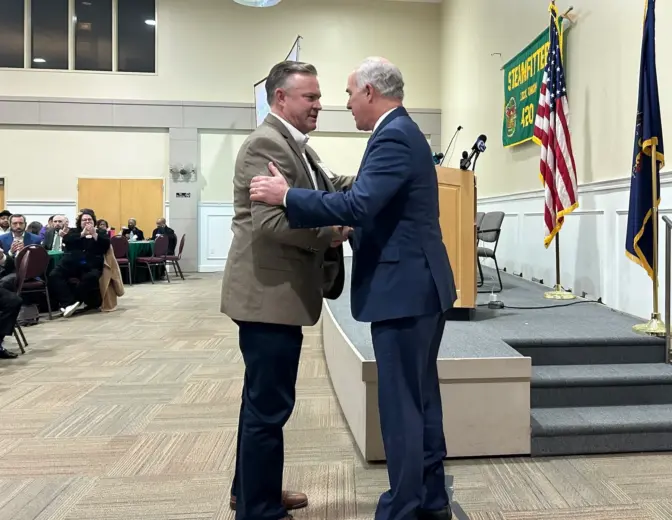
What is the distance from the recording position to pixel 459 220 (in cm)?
348

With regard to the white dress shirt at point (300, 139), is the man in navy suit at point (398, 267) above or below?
below

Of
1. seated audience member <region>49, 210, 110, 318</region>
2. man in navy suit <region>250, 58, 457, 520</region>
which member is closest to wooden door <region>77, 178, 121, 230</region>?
seated audience member <region>49, 210, 110, 318</region>

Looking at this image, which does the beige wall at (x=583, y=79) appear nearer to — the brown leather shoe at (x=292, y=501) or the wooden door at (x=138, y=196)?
the brown leather shoe at (x=292, y=501)

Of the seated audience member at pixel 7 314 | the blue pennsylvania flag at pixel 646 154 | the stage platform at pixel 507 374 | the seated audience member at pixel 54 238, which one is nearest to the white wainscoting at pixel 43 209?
the seated audience member at pixel 54 238

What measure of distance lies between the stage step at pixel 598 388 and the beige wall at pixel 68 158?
9.82m

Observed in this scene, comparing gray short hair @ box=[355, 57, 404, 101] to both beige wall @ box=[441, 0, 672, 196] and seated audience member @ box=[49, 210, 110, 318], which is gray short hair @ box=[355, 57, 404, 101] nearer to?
beige wall @ box=[441, 0, 672, 196]

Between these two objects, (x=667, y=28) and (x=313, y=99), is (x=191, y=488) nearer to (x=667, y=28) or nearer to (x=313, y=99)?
(x=313, y=99)

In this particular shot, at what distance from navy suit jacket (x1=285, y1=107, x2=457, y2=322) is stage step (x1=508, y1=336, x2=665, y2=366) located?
1.66 metres

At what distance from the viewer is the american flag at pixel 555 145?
4633 mm

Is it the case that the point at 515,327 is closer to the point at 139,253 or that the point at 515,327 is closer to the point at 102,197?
the point at 139,253

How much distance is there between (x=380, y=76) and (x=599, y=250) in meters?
3.73

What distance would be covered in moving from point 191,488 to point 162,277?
852 cm

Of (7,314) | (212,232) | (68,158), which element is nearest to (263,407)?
(7,314)

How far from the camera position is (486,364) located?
2.37 m
